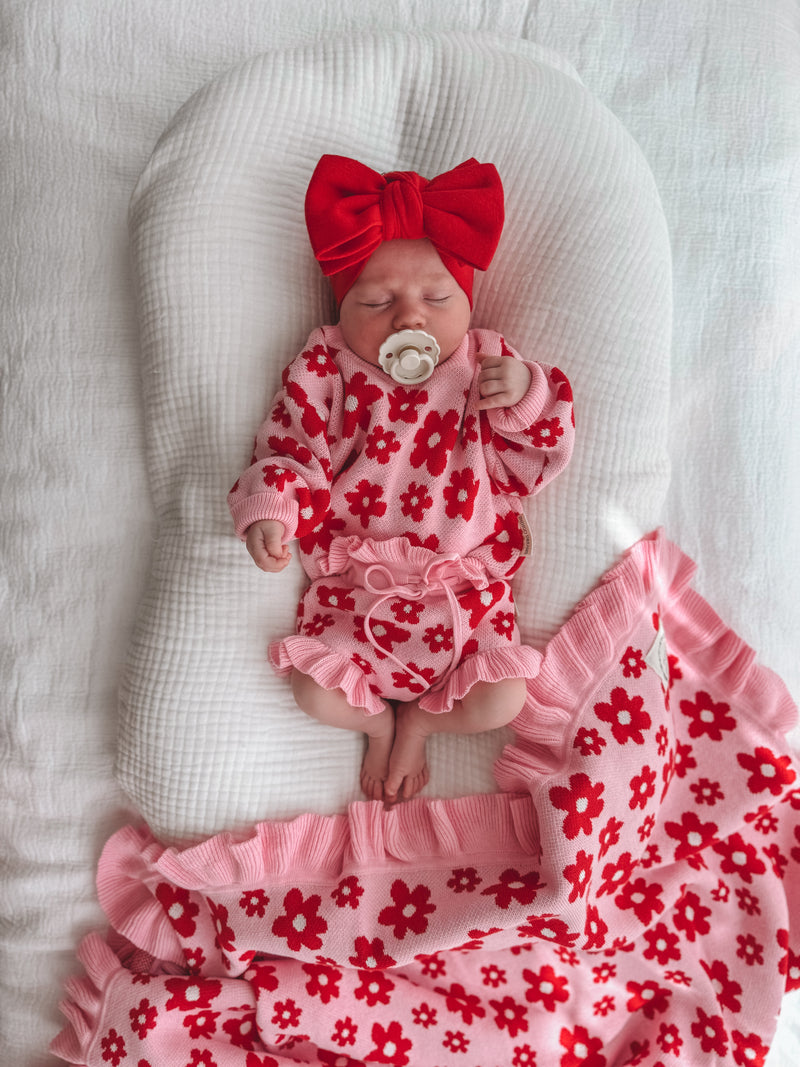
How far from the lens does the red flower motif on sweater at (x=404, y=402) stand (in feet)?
3.34

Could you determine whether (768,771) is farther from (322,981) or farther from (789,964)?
(322,981)

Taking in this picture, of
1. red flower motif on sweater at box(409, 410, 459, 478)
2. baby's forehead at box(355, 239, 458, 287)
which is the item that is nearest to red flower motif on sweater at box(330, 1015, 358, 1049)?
red flower motif on sweater at box(409, 410, 459, 478)

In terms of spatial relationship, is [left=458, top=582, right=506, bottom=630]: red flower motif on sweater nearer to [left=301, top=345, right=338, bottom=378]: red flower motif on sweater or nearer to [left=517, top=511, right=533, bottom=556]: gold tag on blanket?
[left=517, top=511, right=533, bottom=556]: gold tag on blanket

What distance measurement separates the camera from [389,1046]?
996mm

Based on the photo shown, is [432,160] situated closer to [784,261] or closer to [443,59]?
[443,59]

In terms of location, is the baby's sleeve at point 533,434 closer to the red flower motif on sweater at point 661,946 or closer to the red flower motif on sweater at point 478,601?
the red flower motif on sweater at point 478,601

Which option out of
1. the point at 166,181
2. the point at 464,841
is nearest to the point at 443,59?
the point at 166,181

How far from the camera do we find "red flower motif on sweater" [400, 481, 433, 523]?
100 centimetres

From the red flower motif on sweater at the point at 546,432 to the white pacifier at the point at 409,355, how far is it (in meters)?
0.14

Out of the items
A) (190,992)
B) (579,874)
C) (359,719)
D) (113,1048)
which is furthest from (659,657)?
(113,1048)

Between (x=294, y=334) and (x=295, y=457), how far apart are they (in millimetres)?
204

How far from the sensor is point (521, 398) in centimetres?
96

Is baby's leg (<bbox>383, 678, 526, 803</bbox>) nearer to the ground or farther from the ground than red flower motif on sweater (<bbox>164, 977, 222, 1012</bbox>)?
farther from the ground

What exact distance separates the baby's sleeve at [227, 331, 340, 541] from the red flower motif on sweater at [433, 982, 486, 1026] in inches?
24.4
